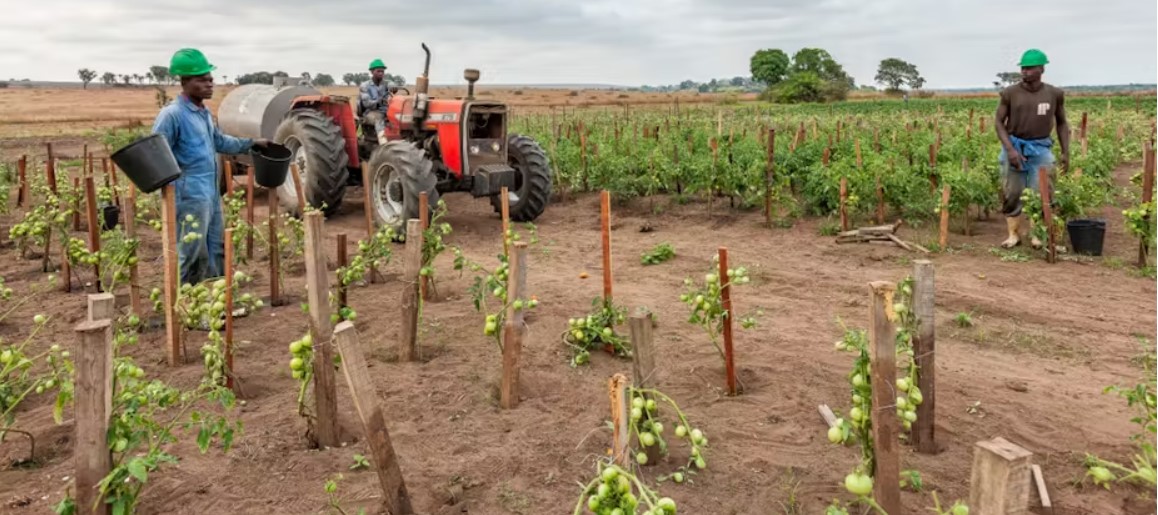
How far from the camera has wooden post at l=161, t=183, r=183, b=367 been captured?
4.30 meters

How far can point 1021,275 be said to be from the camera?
684 cm

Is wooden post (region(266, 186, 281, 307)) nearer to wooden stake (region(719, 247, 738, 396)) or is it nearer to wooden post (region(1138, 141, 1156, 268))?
wooden stake (region(719, 247, 738, 396))

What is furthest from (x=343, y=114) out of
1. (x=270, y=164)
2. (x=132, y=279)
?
(x=132, y=279)

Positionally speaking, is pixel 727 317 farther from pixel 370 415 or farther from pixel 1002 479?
pixel 1002 479

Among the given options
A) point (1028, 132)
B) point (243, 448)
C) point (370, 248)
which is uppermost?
point (1028, 132)

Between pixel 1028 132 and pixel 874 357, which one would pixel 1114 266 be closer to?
pixel 1028 132

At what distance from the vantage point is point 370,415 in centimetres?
298

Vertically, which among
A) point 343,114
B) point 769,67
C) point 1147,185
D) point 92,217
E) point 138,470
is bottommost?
point 138,470

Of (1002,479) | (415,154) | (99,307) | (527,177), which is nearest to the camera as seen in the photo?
(1002,479)

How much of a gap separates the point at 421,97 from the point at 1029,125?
6.03 meters

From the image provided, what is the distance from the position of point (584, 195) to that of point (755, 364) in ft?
25.2

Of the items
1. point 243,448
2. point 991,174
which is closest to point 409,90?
point 991,174

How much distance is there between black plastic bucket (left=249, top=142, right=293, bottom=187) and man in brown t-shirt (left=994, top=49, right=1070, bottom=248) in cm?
597

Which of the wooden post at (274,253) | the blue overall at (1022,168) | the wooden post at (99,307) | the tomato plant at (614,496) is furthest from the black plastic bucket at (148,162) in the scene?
the blue overall at (1022,168)
